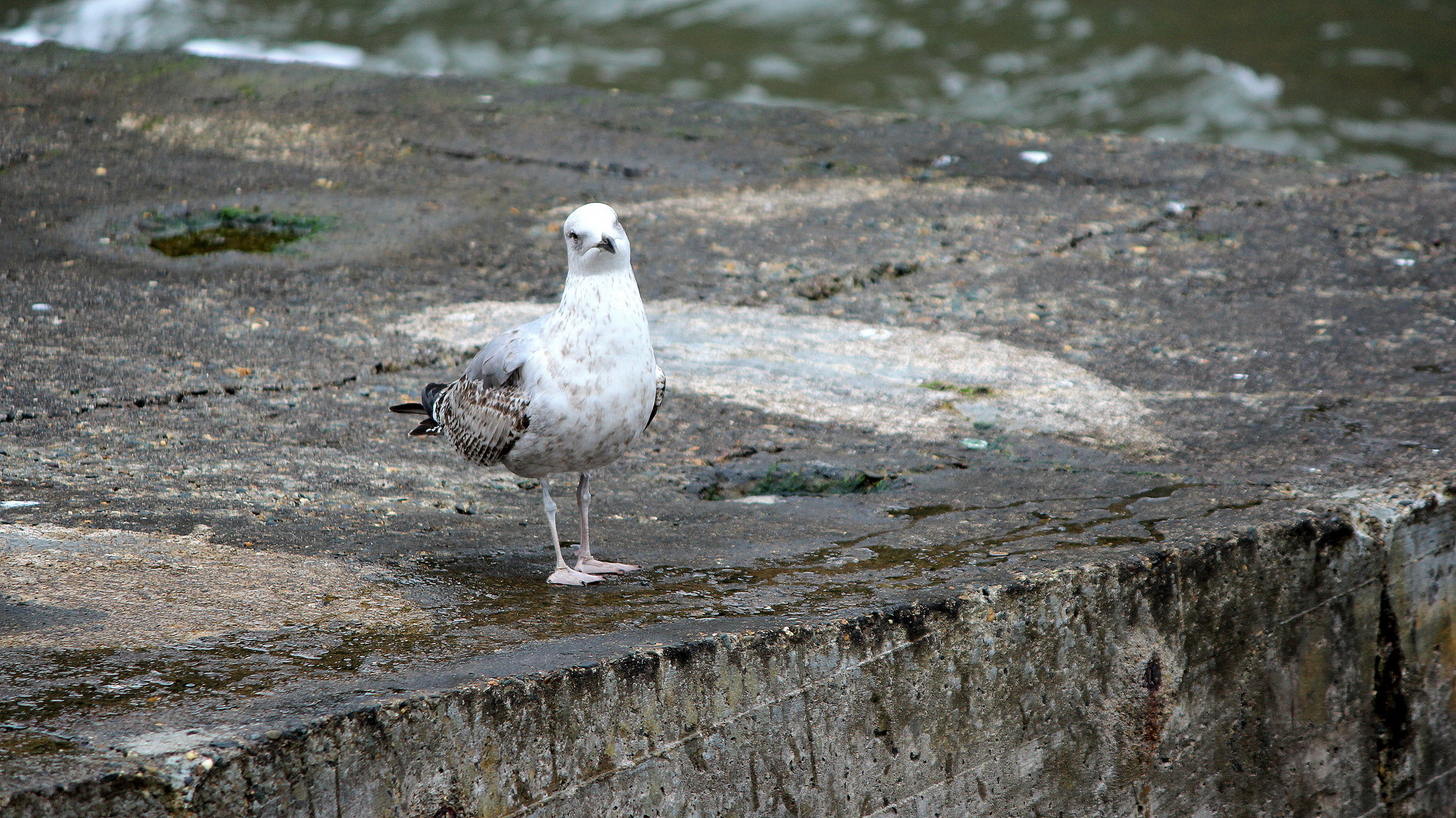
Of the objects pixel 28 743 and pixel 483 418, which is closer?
pixel 28 743

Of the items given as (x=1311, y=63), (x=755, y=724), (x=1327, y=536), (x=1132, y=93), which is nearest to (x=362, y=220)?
(x=755, y=724)

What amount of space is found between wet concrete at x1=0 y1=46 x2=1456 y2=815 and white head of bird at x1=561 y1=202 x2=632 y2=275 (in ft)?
2.24

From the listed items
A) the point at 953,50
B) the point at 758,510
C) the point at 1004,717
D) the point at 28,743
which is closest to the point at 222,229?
the point at 758,510

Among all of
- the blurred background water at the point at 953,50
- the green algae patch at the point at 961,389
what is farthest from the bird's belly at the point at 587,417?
the blurred background water at the point at 953,50

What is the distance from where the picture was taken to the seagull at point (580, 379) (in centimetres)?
262

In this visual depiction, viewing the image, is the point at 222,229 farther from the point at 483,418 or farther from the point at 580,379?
the point at 580,379

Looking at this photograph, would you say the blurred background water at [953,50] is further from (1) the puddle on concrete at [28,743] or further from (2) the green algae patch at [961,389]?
(1) the puddle on concrete at [28,743]

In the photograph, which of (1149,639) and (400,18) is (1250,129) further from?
(1149,639)

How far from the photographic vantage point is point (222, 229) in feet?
16.5

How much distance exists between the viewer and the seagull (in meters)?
2.62

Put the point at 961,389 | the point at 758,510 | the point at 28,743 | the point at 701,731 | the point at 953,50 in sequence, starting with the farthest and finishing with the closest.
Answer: the point at 953,50 < the point at 961,389 < the point at 758,510 < the point at 701,731 < the point at 28,743

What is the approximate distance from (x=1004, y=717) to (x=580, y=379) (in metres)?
1.13

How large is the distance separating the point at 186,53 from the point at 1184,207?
17.6 ft

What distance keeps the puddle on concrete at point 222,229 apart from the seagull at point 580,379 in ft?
8.33
